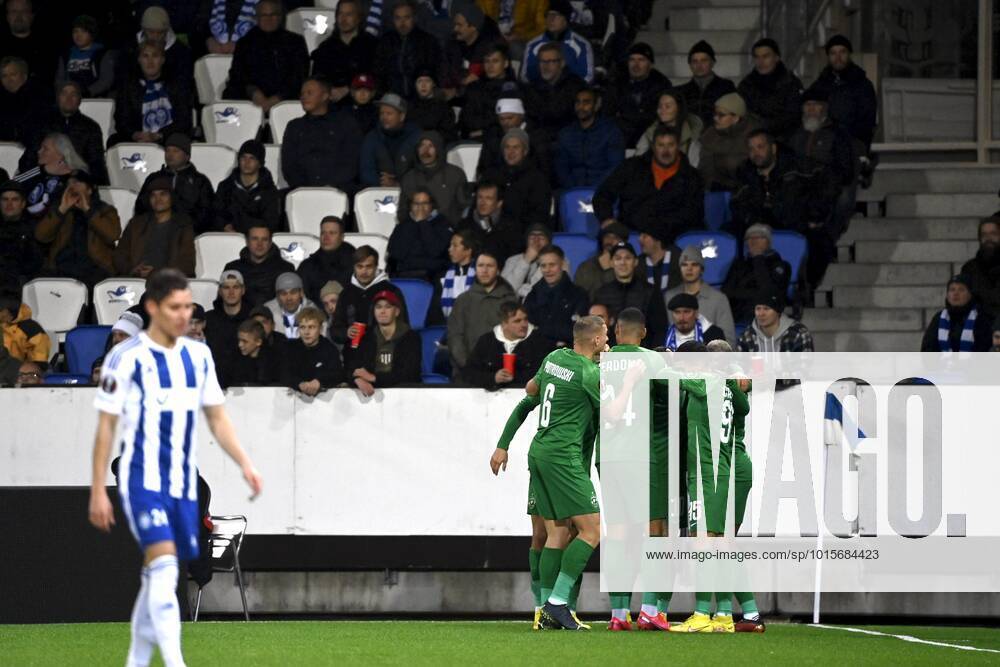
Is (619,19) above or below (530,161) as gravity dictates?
above

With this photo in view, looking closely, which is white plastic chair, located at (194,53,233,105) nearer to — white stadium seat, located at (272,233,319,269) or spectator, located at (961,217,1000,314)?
white stadium seat, located at (272,233,319,269)

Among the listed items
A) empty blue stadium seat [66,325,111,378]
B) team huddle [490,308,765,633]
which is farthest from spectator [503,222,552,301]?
team huddle [490,308,765,633]

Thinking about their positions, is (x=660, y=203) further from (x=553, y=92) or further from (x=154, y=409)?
(x=154, y=409)

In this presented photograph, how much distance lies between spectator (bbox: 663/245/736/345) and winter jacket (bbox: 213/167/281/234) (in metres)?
4.60

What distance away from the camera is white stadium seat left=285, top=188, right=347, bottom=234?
58.6 ft

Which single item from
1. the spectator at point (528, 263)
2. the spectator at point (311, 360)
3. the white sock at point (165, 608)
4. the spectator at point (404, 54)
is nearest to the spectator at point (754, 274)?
the spectator at point (528, 263)

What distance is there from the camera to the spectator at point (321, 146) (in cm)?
1809

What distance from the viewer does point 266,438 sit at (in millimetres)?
14797

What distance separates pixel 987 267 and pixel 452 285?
4997 mm

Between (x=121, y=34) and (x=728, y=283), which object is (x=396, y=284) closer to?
(x=728, y=283)

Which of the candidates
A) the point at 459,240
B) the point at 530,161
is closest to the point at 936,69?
the point at 530,161

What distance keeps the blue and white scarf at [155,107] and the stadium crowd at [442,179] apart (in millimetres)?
30

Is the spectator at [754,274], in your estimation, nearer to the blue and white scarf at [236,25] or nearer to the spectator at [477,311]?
the spectator at [477,311]

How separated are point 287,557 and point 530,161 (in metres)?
4.88
